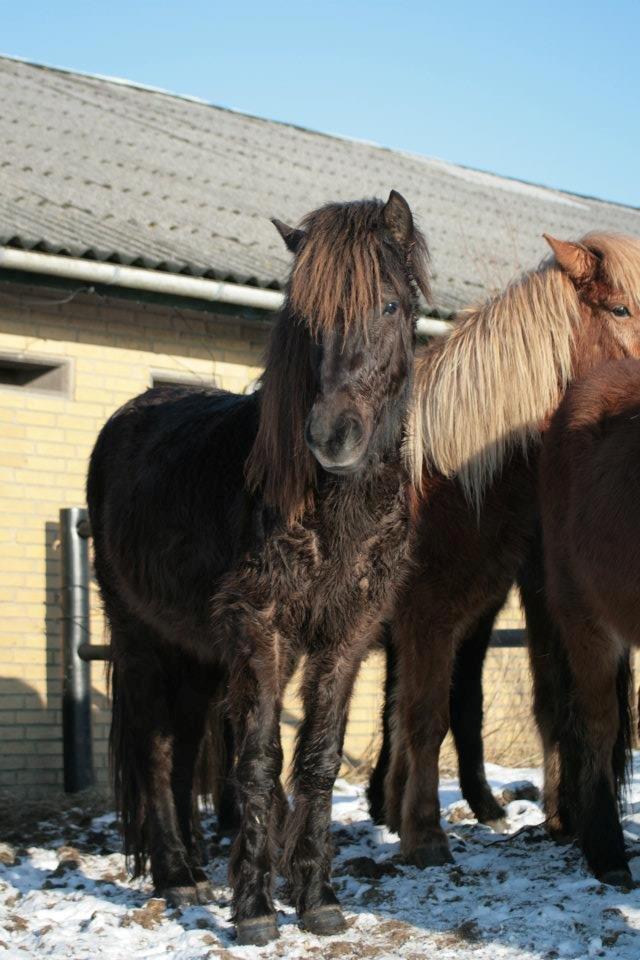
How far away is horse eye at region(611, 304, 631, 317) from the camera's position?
18.1 feet

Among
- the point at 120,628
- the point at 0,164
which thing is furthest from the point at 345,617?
the point at 0,164

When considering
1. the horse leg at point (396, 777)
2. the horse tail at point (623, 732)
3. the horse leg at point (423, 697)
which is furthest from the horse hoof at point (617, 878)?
the horse leg at point (396, 777)

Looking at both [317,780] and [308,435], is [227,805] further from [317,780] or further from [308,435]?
[308,435]

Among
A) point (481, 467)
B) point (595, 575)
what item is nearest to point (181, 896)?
point (595, 575)

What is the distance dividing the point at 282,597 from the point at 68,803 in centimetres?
359

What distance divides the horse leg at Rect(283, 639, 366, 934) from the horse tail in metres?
1.31

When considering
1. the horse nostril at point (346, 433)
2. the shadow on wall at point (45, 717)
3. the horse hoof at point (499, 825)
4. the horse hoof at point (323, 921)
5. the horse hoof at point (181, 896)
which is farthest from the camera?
the shadow on wall at point (45, 717)

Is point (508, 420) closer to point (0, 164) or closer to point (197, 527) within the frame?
point (197, 527)

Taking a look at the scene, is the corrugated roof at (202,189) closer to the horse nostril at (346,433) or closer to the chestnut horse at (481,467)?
the chestnut horse at (481,467)

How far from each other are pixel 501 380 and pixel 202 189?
19.4ft

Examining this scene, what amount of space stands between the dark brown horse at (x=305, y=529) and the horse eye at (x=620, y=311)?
1.49 meters

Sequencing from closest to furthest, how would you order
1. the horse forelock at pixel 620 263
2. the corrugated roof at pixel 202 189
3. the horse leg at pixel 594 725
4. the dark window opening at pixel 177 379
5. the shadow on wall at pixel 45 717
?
1. the horse leg at pixel 594 725
2. the horse forelock at pixel 620 263
3. the shadow on wall at pixel 45 717
4. the corrugated roof at pixel 202 189
5. the dark window opening at pixel 177 379

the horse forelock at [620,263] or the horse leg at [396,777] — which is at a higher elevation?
the horse forelock at [620,263]

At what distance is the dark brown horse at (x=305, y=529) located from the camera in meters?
3.99
